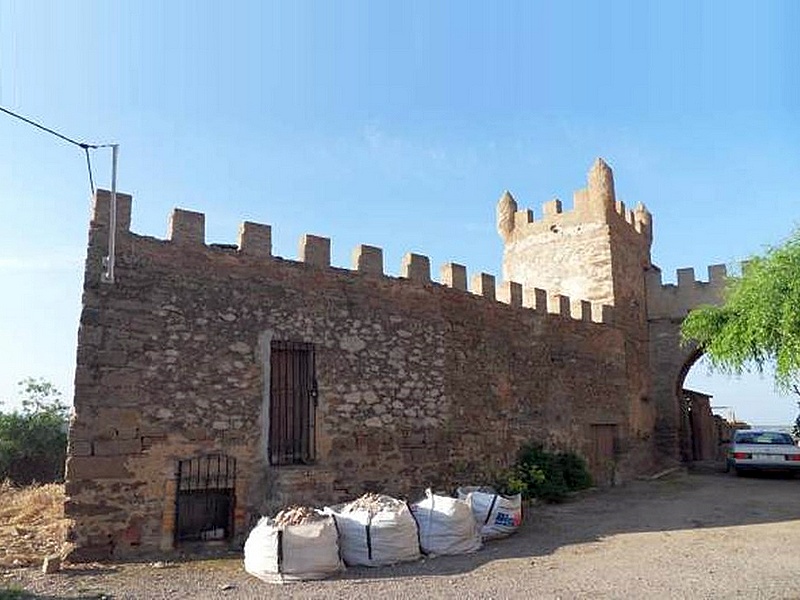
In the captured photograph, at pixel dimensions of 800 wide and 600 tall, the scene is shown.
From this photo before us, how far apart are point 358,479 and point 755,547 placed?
5164 mm

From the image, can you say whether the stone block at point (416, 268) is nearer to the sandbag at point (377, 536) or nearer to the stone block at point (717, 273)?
the sandbag at point (377, 536)

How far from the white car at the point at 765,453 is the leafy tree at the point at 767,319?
16.4 ft

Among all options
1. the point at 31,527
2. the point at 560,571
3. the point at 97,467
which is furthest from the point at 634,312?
the point at 31,527

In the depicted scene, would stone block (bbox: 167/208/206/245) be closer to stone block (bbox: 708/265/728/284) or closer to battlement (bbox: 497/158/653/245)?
battlement (bbox: 497/158/653/245)

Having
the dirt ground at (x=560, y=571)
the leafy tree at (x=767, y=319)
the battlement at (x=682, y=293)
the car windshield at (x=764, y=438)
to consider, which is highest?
the battlement at (x=682, y=293)

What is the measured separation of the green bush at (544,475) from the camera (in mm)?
11320

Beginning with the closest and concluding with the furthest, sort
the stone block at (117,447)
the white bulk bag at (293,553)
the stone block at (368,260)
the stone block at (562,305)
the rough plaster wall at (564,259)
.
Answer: the white bulk bag at (293,553) < the stone block at (117,447) < the stone block at (368,260) < the stone block at (562,305) < the rough plaster wall at (564,259)

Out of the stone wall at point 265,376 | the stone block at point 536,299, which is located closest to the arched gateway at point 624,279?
the stone block at point 536,299

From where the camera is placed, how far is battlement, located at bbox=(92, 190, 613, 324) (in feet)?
26.7

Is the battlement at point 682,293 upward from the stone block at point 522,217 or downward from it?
downward

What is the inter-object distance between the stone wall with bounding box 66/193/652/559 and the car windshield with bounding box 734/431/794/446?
645 centimetres

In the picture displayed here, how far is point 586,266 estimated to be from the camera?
16172 mm

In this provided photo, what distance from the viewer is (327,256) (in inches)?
384

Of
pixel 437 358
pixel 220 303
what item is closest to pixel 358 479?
pixel 437 358
